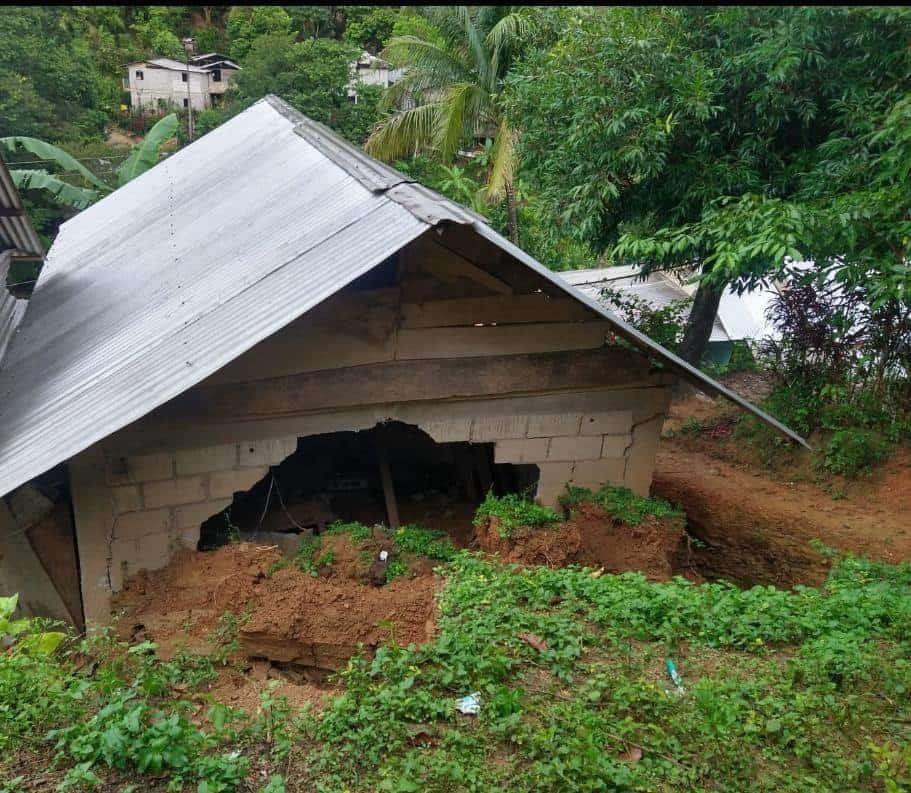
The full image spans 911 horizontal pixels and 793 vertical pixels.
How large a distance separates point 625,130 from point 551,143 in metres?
1.61

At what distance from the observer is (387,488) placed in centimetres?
829

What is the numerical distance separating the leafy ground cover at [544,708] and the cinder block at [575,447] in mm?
1819

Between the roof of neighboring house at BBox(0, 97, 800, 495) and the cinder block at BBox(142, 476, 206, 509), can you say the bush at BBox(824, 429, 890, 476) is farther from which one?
the cinder block at BBox(142, 476, 206, 509)

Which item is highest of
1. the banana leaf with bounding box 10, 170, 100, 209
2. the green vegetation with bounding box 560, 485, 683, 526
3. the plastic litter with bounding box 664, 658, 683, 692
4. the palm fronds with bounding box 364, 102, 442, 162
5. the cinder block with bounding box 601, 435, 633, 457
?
the palm fronds with bounding box 364, 102, 442, 162

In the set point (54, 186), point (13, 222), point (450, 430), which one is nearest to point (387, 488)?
point (450, 430)

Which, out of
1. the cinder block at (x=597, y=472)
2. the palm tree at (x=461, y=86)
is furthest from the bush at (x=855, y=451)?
the palm tree at (x=461, y=86)

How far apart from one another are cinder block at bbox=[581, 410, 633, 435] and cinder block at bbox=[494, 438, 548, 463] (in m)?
0.42

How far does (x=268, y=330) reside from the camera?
5.05 metres

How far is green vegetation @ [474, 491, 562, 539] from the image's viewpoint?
21.5ft

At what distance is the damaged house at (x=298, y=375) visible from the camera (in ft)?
18.3

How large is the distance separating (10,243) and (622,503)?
10592 millimetres

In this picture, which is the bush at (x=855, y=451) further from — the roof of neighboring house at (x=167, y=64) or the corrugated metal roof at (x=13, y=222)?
the roof of neighboring house at (x=167, y=64)

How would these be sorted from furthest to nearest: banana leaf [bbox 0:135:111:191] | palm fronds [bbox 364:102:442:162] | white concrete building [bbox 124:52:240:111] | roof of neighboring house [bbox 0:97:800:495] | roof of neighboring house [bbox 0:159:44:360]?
white concrete building [bbox 124:52:240:111]
palm fronds [bbox 364:102:442:162]
banana leaf [bbox 0:135:111:191]
roof of neighboring house [bbox 0:159:44:360]
roof of neighboring house [bbox 0:97:800:495]

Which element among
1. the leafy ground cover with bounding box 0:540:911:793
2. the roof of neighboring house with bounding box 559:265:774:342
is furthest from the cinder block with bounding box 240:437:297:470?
the roof of neighboring house with bounding box 559:265:774:342
